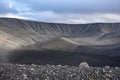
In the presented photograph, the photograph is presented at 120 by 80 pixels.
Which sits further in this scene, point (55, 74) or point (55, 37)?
point (55, 37)

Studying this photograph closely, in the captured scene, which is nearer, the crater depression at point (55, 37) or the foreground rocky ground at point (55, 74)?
the foreground rocky ground at point (55, 74)

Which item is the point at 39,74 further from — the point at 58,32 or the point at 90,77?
the point at 58,32

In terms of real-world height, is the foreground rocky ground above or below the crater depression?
below

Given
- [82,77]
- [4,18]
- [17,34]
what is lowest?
[82,77]

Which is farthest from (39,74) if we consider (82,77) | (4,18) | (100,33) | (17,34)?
(100,33)

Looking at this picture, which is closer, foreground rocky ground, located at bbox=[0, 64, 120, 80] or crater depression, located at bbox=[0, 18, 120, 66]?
foreground rocky ground, located at bbox=[0, 64, 120, 80]

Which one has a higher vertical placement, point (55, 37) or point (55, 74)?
point (55, 37)

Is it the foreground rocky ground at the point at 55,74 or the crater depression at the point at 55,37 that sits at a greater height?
the crater depression at the point at 55,37

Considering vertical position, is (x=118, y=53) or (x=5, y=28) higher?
(x=5, y=28)

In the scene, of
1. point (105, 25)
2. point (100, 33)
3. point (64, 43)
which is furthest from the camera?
point (105, 25)

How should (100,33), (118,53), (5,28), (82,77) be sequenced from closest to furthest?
(82,77)
(118,53)
(5,28)
(100,33)

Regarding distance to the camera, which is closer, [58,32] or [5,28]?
[5,28]
